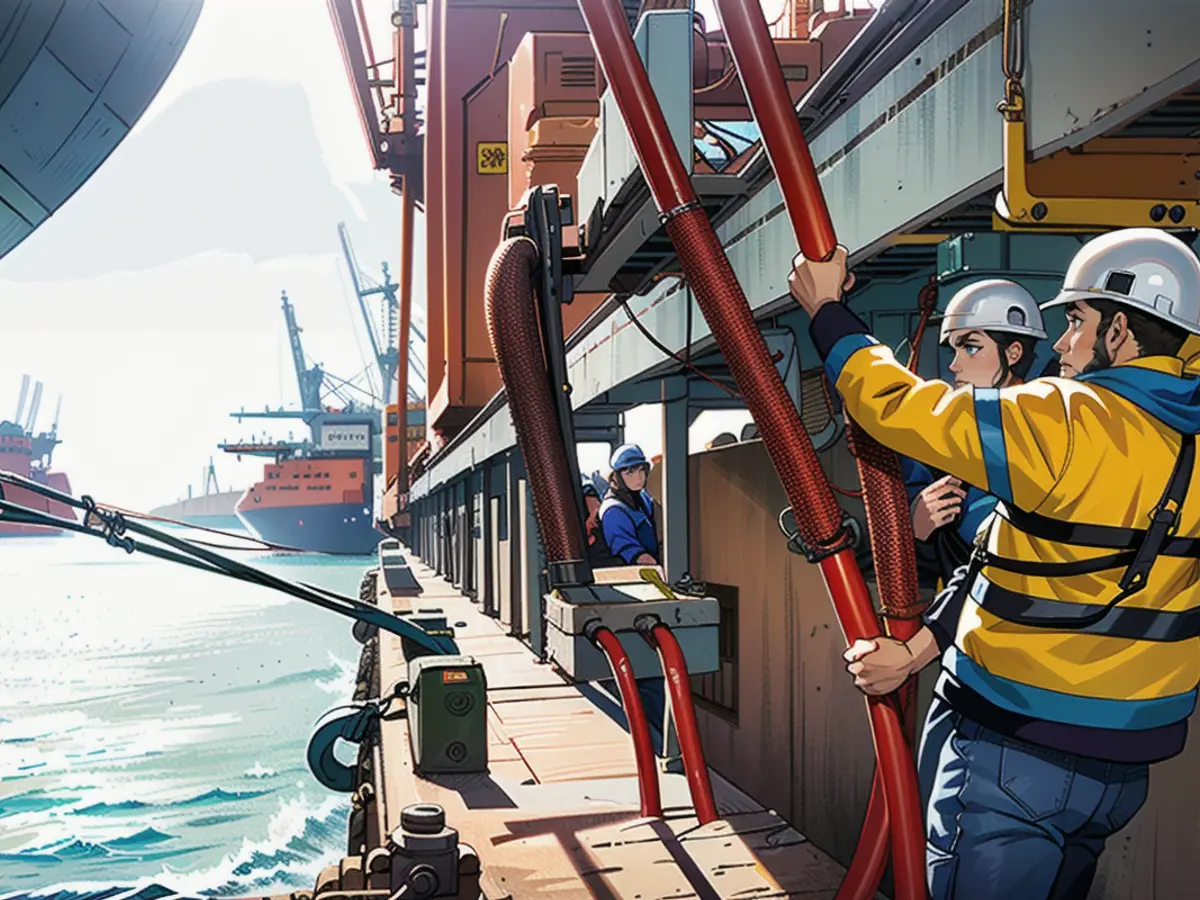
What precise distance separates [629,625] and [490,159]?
1893 centimetres

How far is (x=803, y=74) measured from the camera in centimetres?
1121

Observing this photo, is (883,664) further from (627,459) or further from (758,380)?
(627,459)

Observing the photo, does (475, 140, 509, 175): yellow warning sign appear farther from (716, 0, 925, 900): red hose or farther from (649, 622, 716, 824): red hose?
(716, 0, 925, 900): red hose

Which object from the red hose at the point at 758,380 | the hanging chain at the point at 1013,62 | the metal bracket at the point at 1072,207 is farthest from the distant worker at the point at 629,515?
the hanging chain at the point at 1013,62

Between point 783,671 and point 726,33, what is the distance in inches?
129

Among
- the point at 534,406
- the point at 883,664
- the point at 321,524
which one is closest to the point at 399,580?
the point at 534,406

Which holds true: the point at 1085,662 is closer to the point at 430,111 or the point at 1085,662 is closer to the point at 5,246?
the point at 5,246

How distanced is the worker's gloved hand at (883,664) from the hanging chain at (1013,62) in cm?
131

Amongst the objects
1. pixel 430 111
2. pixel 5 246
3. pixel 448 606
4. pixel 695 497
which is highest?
pixel 430 111

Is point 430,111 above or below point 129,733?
above

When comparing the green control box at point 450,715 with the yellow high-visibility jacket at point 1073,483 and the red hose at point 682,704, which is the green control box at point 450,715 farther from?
the yellow high-visibility jacket at point 1073,483

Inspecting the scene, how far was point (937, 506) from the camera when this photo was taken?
316 cm

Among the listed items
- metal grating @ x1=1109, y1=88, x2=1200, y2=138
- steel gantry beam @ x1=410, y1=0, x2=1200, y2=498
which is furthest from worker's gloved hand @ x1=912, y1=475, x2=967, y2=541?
metal grating @ x1=1109, y1=88, x2=1200, y2=138

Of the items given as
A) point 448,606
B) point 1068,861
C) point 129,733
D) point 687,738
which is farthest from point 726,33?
point 129,733
